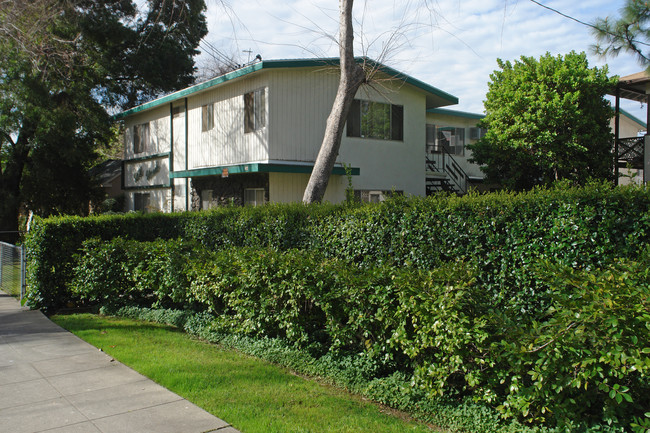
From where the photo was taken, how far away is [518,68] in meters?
17.7

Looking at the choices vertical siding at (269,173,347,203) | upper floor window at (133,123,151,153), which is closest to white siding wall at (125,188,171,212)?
upper floor window at (133,123,151,153)

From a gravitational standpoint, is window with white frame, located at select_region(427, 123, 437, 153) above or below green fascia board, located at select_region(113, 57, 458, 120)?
below

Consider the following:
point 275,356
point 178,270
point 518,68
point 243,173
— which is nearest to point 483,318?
point 275,356

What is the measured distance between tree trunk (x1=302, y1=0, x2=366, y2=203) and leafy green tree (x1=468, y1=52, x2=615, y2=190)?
7774 millimetres

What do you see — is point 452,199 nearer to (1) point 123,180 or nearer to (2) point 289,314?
(2) point 289,314

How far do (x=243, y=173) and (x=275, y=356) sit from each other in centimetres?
1062

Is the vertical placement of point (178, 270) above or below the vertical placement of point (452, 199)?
below

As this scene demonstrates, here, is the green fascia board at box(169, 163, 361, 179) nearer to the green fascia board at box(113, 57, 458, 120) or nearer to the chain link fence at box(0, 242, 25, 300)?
the green fascia board at box(113, 57, 458, 120)

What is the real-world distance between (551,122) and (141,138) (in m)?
16.7

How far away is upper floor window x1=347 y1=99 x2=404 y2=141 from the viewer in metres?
17.2

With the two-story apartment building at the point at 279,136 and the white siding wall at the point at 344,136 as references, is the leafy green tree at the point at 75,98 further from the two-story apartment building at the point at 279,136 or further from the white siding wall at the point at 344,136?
the white siding wall at the point at 344,136

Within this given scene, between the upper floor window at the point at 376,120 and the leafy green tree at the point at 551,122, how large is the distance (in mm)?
3127

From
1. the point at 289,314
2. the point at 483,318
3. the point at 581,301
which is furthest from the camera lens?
the point at 289,314

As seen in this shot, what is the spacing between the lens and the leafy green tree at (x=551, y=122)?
652 inches
